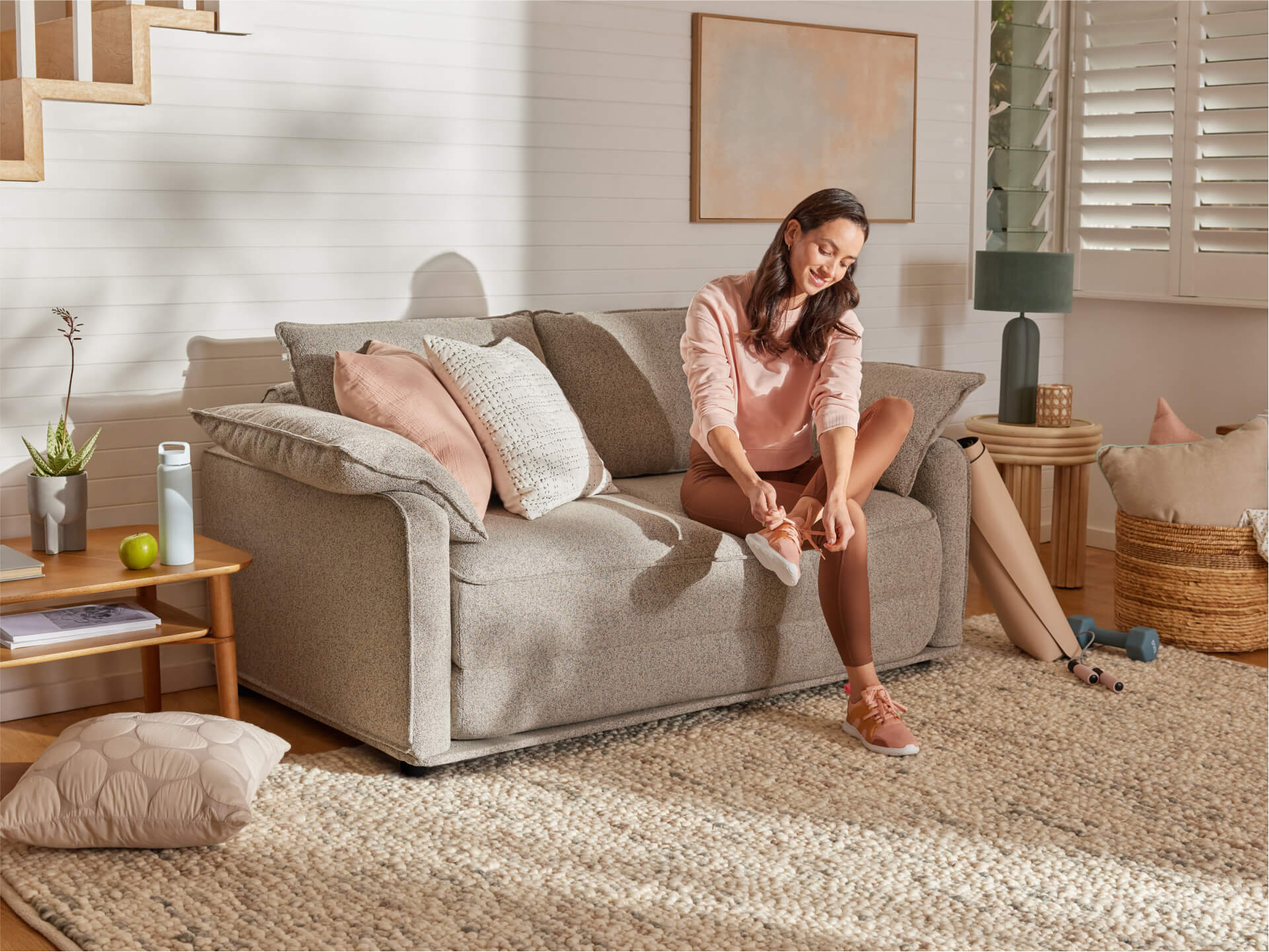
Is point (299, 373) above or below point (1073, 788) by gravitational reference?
above

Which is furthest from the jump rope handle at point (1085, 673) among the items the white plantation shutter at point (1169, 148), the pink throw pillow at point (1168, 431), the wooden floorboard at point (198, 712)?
the white plantation shutter at point (1169, 148)

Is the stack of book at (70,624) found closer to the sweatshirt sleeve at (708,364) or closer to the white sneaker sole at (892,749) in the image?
the sweatshirt sleeve at (708,364)

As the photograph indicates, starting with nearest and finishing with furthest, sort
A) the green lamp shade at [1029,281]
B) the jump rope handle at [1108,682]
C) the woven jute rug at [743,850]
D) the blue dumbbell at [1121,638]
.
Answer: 1. the woven jute rug at [743,850]
2. the jump rope handle at [1108,682]
3. the blue dumbbell at [1121,638]
4. the green lamp shade at [1029,281]

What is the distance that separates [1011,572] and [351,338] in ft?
5.75

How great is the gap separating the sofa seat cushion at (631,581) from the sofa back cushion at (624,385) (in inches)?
8.5

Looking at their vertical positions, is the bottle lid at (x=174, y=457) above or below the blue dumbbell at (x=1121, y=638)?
above

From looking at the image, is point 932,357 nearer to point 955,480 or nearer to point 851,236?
point 955,480

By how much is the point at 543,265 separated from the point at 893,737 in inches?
68.6

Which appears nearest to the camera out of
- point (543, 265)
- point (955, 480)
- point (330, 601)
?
point (330, 601)

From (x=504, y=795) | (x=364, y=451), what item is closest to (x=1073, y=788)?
(x=504, y=795)

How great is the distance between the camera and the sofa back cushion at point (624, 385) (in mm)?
3494

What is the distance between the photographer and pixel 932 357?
484cm

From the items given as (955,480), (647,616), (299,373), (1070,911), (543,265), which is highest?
(543,265)

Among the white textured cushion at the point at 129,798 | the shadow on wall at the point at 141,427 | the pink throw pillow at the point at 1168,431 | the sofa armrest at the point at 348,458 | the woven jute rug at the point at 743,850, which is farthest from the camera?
the pink throw pillow at the point at 1168,431
